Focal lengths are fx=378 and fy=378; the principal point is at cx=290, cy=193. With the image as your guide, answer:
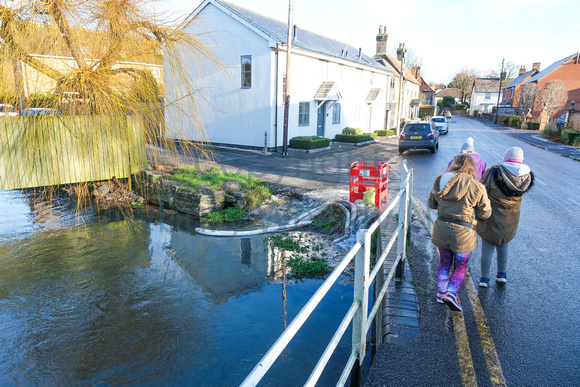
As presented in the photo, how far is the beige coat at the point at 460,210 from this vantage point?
13.0 feet

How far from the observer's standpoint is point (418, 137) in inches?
746

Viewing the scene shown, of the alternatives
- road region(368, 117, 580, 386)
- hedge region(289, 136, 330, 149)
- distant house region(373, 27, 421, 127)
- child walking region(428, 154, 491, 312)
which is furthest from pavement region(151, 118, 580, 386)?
distant house region(373, 27, 421, 127)

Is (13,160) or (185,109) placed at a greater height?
(185,109)

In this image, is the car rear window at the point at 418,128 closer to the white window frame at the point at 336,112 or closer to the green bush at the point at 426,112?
the white window frame at the point at 336,112

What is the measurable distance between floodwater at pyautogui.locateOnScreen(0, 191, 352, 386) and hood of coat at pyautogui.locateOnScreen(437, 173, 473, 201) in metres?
2.03

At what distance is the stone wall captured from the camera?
9773mm

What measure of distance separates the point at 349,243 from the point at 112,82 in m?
4.82

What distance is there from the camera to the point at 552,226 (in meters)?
7.56

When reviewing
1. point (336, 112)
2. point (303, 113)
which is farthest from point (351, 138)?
point (303, 113)

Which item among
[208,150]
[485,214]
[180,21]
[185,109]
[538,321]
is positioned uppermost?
[180,21]

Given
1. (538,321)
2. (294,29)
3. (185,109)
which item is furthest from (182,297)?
(294,29)

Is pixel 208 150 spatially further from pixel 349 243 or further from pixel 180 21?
pixel 349 243

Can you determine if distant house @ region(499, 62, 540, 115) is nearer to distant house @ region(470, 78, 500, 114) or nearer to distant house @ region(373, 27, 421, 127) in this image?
distant house @ region(470, 78, 500, 114)

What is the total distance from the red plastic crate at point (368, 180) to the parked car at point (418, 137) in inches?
430
